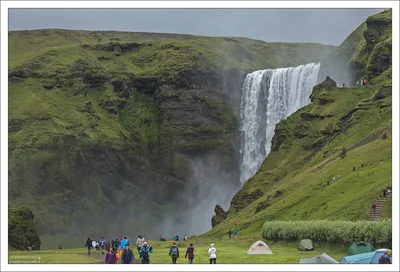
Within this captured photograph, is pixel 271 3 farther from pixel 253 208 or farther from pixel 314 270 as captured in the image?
pixel 253 208

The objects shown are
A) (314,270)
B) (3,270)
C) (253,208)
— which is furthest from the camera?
(253,208)

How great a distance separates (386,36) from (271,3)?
121830 millimetres

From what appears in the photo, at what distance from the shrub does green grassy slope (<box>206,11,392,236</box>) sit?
9363mm

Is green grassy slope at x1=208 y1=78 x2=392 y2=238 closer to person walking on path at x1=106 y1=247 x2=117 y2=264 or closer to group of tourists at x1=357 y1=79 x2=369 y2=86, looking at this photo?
group of tourists at x1=357 y1=79 x2=369 y2=86

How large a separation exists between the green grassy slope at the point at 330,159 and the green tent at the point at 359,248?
21246mm

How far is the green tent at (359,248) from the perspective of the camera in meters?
71.7

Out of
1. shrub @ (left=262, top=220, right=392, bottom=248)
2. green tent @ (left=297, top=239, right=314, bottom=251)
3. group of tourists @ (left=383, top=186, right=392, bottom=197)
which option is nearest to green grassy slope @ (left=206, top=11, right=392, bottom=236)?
group of tourists @ (left=383, top=186, right=392, bottom=197)

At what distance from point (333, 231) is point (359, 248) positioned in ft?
28.0

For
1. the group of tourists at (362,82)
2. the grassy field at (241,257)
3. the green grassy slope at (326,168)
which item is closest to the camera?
the grassy field at (241,257)

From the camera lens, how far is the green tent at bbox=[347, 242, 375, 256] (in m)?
71.7

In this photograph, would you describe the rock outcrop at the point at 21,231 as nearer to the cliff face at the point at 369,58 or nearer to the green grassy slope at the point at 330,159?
the green grassy slope at the point at 330,159

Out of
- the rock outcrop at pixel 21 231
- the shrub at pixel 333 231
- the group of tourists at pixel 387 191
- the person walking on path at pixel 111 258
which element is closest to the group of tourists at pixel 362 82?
the group of tourists at pixel 387 191

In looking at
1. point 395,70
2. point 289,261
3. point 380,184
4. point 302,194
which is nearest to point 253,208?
point 302,194

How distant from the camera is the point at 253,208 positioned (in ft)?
431
